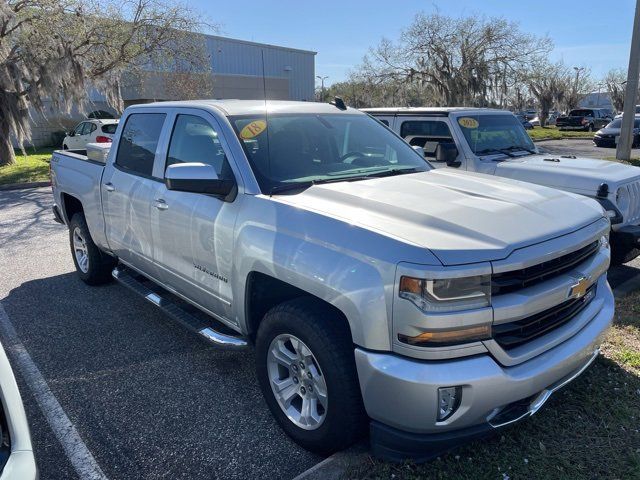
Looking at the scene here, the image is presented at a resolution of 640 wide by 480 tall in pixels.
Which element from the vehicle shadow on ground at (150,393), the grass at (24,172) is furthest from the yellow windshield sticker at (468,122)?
the grass at (24,172)

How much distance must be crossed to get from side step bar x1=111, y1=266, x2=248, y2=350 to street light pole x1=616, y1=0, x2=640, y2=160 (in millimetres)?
15260

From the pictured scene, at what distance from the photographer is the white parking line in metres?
2.77

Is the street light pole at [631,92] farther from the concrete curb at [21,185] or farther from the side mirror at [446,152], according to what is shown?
the concrete curb at [21,185]

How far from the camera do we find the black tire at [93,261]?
5.39 metres

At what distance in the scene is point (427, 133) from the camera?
6.70 metres

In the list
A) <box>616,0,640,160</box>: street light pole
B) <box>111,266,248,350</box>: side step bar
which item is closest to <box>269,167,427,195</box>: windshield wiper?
<box>111,266,248,350</box>: side step bar

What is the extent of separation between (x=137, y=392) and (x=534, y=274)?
2.71 m

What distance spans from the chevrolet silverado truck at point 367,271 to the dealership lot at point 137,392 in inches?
12.5

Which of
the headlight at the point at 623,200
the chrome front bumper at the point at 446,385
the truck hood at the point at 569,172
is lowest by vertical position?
the chrome front bumper at the point at 446,385

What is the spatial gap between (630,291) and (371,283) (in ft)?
13.4

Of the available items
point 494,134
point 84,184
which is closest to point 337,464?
point 84,184

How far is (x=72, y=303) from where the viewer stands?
516 cm

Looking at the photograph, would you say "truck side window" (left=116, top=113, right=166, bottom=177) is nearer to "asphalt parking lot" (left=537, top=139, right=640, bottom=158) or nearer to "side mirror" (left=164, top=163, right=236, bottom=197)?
"side mirror" (left=164, top=163, right=236, bottom=197)

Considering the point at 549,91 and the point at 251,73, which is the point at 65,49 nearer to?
the point at 251,73
